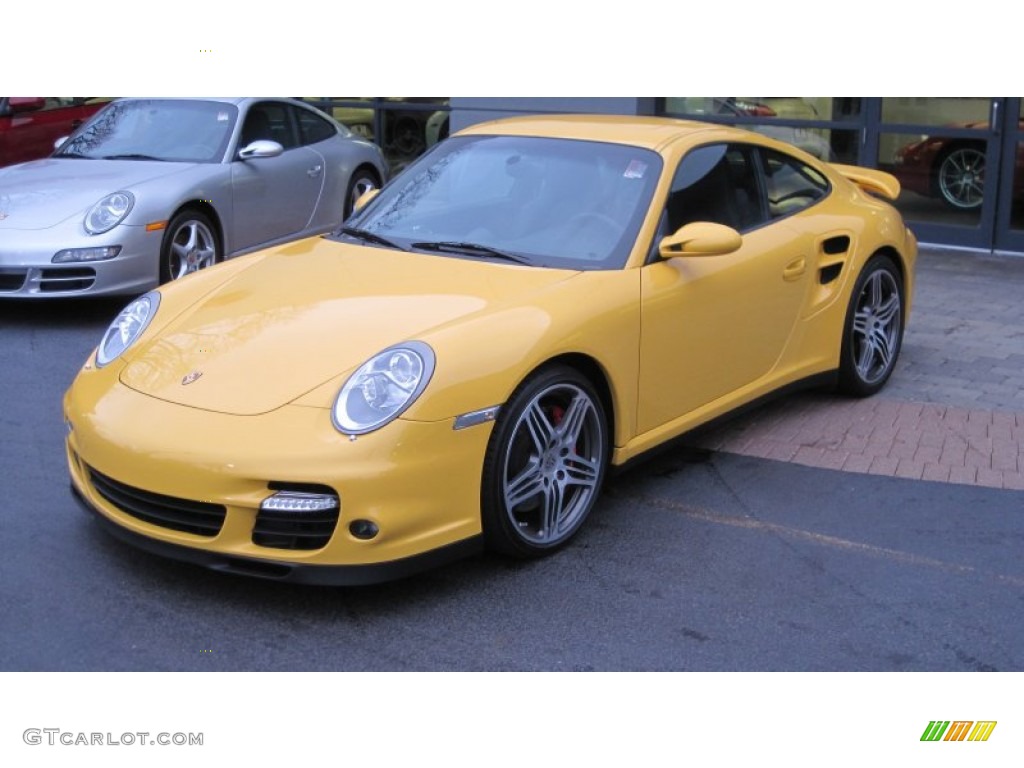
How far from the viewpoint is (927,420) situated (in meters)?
6.34

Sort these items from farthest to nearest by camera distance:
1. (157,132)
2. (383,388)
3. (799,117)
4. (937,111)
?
1. (799,117)
2. (937,111)
3. (157,132)
4. (383,388)

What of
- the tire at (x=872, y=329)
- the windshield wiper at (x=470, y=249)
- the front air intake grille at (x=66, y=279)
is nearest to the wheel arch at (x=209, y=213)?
the front air intake grille at (x=66, y=279)

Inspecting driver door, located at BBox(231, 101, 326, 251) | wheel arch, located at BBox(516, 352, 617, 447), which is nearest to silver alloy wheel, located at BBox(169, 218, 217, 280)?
driver door, located at BBox(231, 101, 326, 251)

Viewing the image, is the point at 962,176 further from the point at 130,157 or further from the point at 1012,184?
the point at 130,157

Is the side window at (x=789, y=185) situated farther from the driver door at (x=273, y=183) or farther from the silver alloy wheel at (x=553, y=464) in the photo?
the driver door at (x=273, y=183)

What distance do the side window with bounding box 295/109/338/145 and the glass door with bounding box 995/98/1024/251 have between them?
5316mm

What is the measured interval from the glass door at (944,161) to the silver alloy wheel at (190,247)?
224 inches

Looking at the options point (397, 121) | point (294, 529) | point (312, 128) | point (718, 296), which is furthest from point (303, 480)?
point (397, 121)

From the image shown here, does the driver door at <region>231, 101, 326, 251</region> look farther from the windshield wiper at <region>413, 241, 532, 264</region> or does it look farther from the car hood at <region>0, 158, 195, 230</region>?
the windshield wiper at <region>413, 241, 532, 264</region>

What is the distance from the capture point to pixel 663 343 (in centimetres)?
505

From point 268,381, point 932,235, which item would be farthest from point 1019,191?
point 268,381

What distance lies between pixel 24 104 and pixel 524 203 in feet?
28.6

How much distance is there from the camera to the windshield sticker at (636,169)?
5324mm
